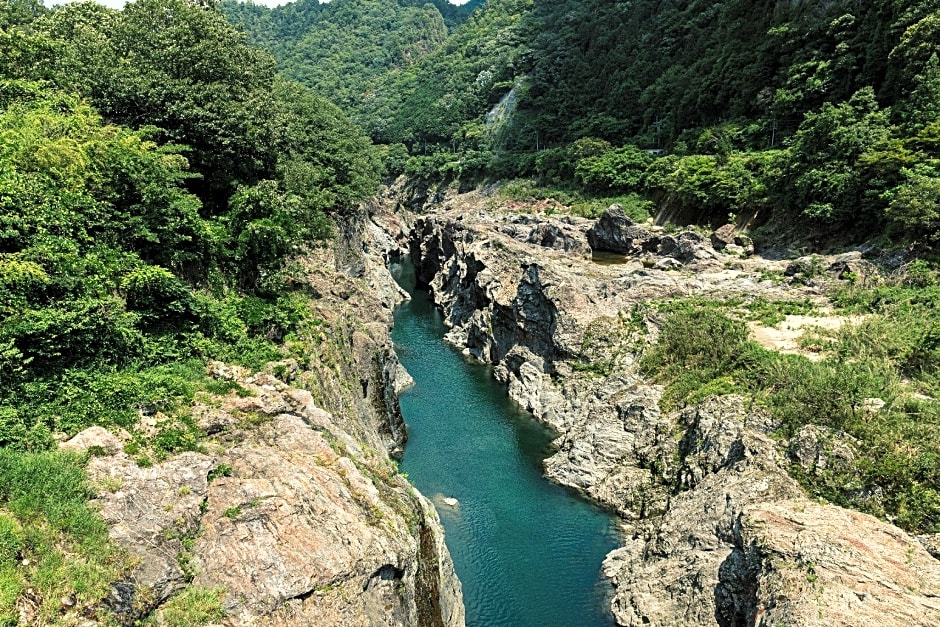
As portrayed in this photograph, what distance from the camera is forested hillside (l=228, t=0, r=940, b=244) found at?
4297 cm

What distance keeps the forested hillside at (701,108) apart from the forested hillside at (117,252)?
3918 centimetres

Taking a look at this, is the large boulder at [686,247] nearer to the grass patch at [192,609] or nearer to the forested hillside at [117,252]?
the forested hillside at [117,252]

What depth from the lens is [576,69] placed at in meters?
109

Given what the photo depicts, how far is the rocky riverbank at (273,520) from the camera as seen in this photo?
12.0 m

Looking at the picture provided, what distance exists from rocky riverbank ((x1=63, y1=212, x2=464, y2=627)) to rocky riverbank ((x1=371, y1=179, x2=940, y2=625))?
9587 mm

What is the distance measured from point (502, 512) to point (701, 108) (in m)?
67.8

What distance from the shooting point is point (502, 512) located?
2822 centimetres

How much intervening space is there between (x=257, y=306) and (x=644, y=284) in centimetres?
2940

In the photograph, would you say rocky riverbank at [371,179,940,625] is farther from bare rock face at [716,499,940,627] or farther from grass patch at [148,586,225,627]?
grass patch at [148,586,225,627]

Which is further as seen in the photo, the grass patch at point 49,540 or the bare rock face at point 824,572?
the bare rock face at point 824,572

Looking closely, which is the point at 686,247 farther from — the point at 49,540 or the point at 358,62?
the point at 358,62

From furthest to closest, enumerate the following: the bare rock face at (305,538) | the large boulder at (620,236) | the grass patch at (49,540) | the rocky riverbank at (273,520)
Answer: the large boulder at (620,236)
the bare rock face at (305,538)
the rocky riverbank at (273,520)
the grass patch at (49,540)

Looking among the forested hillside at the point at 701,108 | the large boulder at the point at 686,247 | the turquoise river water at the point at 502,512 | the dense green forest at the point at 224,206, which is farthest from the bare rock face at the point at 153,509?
the large boulder at the point at 686,247

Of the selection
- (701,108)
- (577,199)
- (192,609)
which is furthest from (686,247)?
(192,609)
